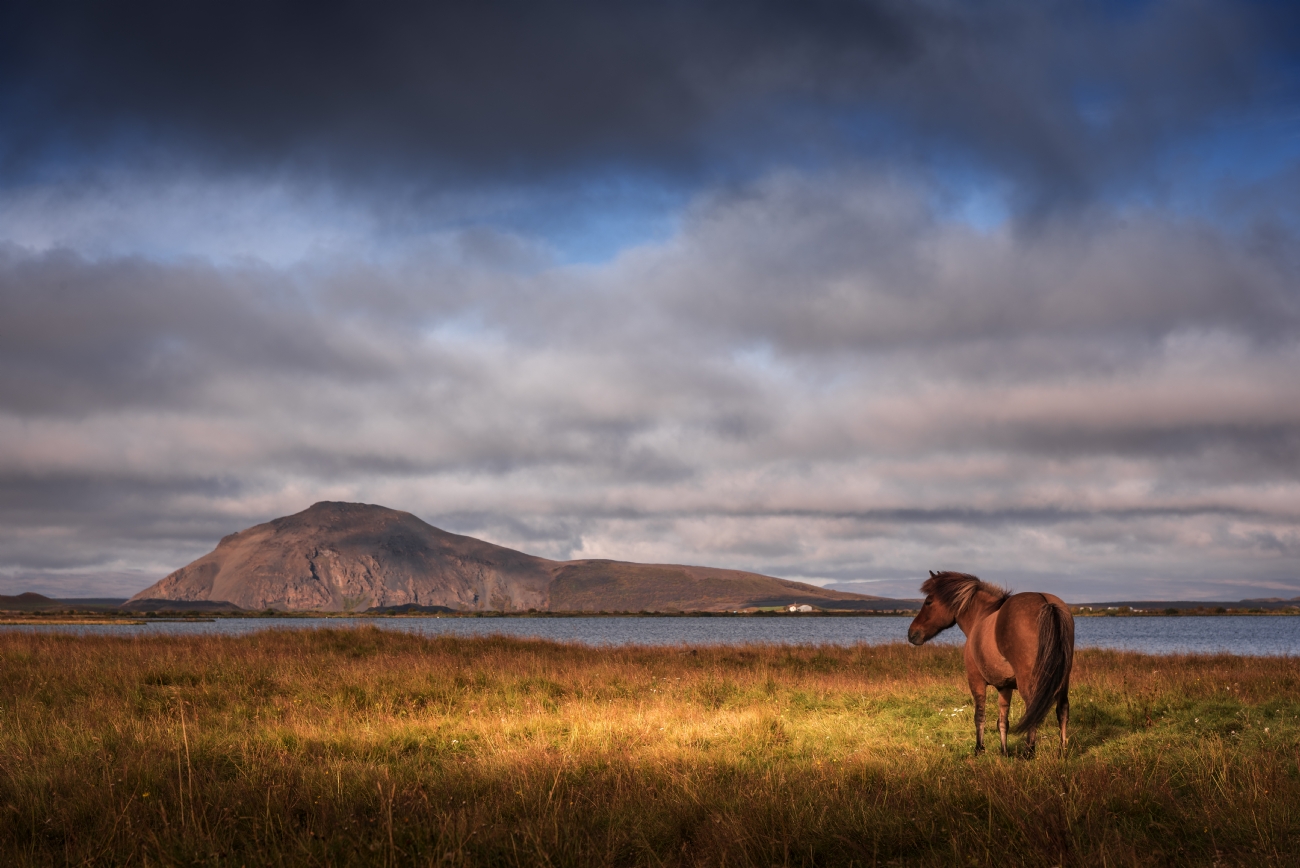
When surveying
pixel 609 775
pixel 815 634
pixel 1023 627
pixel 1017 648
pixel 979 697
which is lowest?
pixel 815 634

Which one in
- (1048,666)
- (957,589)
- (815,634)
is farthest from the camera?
(815,634)

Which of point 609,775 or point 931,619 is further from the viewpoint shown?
point 931,619

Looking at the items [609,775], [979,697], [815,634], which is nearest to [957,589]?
[979,697]

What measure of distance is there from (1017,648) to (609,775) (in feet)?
17.6

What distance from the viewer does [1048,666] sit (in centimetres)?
905

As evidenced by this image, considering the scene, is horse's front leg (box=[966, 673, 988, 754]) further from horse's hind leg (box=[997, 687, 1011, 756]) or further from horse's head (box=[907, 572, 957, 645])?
horse's head (box=[907, 572, 957, 645])

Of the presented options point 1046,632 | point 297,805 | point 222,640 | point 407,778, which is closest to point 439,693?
point 407,778

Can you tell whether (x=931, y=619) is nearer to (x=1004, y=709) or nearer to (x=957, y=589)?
(x=957, y=589)

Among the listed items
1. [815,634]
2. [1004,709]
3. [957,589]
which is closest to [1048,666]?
[1004,709]

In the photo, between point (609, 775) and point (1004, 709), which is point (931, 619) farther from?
point (609, 775)

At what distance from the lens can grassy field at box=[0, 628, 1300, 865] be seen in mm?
5273

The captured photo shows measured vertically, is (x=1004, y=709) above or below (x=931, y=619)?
below

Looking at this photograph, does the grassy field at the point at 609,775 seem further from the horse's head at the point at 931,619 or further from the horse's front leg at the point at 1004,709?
the horse's head at the point at 931,619

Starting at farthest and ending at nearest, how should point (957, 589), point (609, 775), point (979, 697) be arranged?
1. point (957, 589)
2. point (979, 697)
3. point (609, 775)
